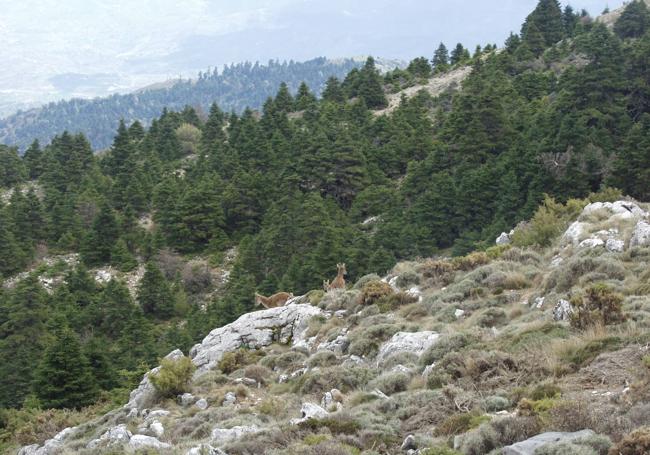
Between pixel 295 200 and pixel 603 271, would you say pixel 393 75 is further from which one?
pixel 603 271

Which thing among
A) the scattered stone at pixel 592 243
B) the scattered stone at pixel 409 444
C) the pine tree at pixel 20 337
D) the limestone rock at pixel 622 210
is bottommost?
the pine tree at pixel 20 337

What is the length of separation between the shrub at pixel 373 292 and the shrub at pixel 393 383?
6.00 m

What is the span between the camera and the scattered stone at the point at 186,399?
14.3 meters

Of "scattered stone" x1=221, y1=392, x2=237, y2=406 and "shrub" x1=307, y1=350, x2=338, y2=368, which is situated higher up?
"shrub" x1=307, y1=350, x2=338, y2=368

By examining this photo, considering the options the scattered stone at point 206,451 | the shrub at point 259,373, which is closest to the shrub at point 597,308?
the scattered stone at point 206,451

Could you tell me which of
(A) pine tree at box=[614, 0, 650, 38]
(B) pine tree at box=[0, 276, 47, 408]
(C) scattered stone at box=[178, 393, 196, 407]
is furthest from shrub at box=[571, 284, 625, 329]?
(A) pine tree at box=[614, 0, 650, 38]

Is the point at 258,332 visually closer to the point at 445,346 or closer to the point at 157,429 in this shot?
the point at 157,429

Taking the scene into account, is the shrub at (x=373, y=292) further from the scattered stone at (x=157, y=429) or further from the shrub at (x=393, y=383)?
the scattered stone at (x=157, y=429)

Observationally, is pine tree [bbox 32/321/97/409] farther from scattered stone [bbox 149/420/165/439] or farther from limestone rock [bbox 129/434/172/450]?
limestone rock [bbox 129/434/172/450]

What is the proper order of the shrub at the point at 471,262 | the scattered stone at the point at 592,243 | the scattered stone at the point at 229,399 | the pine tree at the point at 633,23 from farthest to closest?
1. the pine tree at the point at 633,23
2. the shrub at the point at 471,262
3. the scattered stone at the point at 592,243
4. the scattered stone at the point at 229,399

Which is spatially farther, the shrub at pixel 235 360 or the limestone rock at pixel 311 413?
the shrub at pixel 235 360

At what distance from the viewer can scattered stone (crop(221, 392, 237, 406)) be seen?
13.4 metres

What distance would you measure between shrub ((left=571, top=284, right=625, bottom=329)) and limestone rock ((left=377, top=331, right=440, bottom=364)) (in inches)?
110

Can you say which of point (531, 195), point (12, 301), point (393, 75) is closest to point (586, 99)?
point (531, 195)
